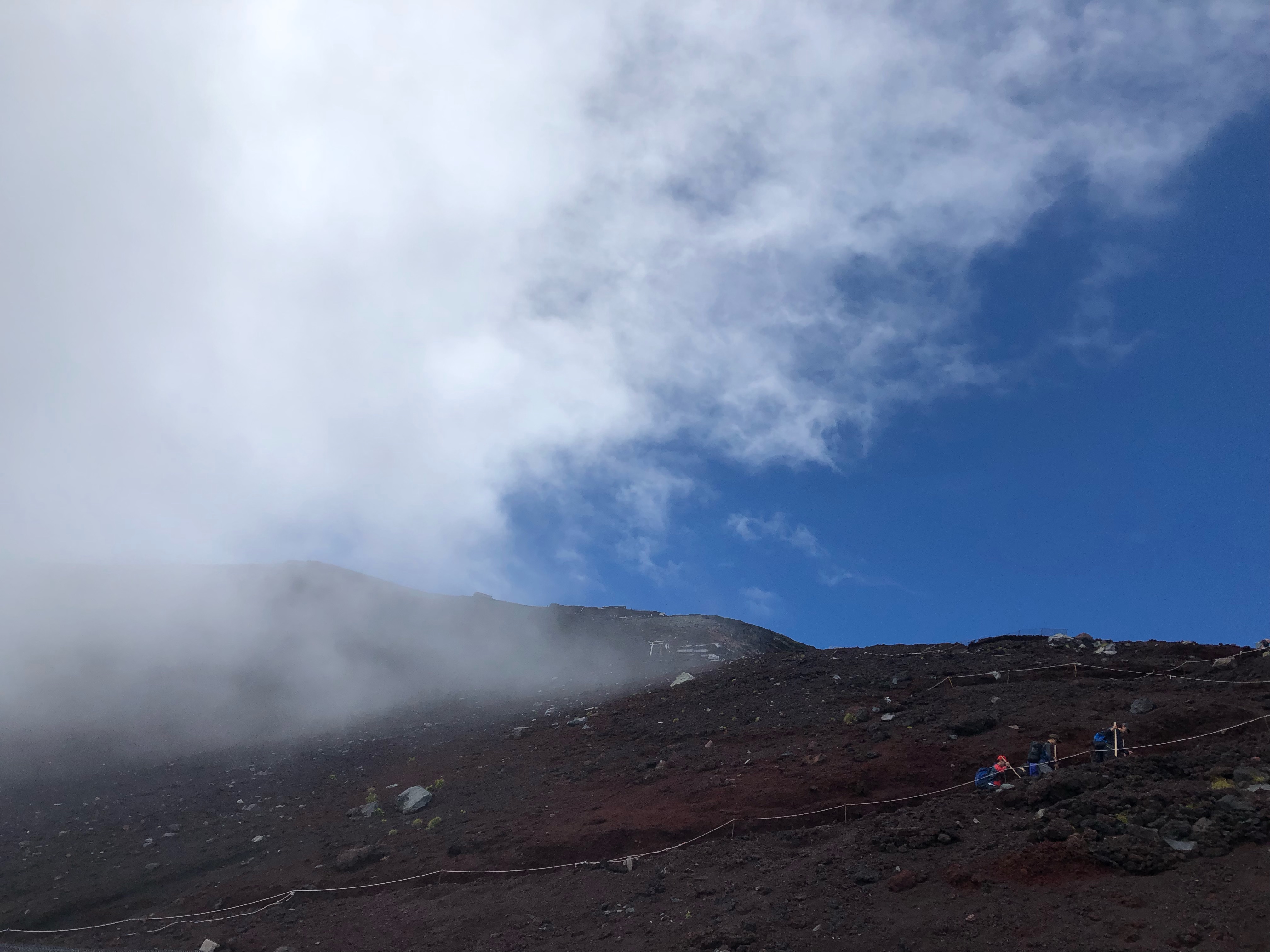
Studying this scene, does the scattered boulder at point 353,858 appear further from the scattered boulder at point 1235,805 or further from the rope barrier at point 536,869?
the scattered boulder at point 1235,805

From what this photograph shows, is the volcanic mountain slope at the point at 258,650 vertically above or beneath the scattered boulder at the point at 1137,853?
above

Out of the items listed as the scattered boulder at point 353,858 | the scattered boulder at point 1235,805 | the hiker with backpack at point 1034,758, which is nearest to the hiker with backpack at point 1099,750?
the hiker with backpack at point 1034,758

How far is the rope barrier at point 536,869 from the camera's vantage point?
587 inches

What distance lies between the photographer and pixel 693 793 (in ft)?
58.6

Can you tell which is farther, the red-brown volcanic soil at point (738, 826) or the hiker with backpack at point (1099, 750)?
the hiker with backpack at point (1099, 750)

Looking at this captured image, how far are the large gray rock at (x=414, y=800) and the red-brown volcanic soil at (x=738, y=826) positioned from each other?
0.37 metres

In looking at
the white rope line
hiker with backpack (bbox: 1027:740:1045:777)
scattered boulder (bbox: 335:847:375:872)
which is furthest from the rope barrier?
the white rope line

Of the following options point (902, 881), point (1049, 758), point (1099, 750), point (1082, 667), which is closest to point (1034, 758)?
point (1049, 758)

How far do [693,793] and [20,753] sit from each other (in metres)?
29.8

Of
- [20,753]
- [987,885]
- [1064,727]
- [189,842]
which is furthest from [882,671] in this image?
[20,753]

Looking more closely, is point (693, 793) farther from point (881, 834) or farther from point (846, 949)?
point (846, 949)

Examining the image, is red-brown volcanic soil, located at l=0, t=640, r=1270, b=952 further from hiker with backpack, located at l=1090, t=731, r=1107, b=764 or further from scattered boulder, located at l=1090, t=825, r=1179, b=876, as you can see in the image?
hiker with backpack, located at l=1090, t=731, r=1107, b=764

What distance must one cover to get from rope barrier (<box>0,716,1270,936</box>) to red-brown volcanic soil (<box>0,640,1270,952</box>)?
0.40 feet

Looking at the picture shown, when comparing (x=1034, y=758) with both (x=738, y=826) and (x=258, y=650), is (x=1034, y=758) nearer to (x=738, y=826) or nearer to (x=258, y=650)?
(x=738, y=826)
